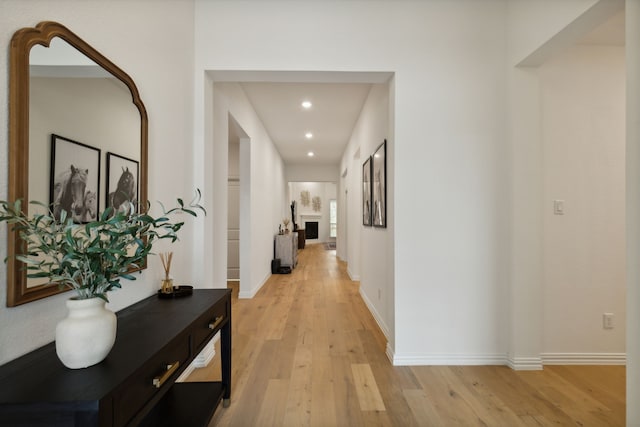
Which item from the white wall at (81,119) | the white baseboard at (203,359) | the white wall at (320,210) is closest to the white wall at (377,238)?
the white baseboard at (203,359)

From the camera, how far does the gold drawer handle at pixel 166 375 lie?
1033 millimetres

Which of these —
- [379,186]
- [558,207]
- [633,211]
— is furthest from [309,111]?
[633,211]

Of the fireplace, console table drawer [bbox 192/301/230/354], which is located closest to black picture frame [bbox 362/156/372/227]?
console table drawer [bbox 192/301/230/354]

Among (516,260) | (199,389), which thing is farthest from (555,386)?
(199,389)

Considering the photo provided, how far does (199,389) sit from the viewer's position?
5.75ft

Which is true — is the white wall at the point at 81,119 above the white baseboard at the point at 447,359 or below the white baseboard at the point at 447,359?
above

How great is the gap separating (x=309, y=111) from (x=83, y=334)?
411 centimetres

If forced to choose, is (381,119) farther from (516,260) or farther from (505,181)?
(516,260)

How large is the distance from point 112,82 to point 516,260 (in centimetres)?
285

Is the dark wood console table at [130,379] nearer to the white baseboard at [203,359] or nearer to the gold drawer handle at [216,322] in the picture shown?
the gold drawer handle at [216,322]

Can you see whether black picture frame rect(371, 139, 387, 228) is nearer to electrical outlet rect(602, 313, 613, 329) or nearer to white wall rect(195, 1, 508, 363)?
white wall rect(195, 1, 508, 363)

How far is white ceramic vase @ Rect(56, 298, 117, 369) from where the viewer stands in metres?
0.90

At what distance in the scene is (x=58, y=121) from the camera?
1143 millimetres

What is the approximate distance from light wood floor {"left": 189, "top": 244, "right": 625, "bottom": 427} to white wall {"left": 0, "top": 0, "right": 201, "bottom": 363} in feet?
3.07
